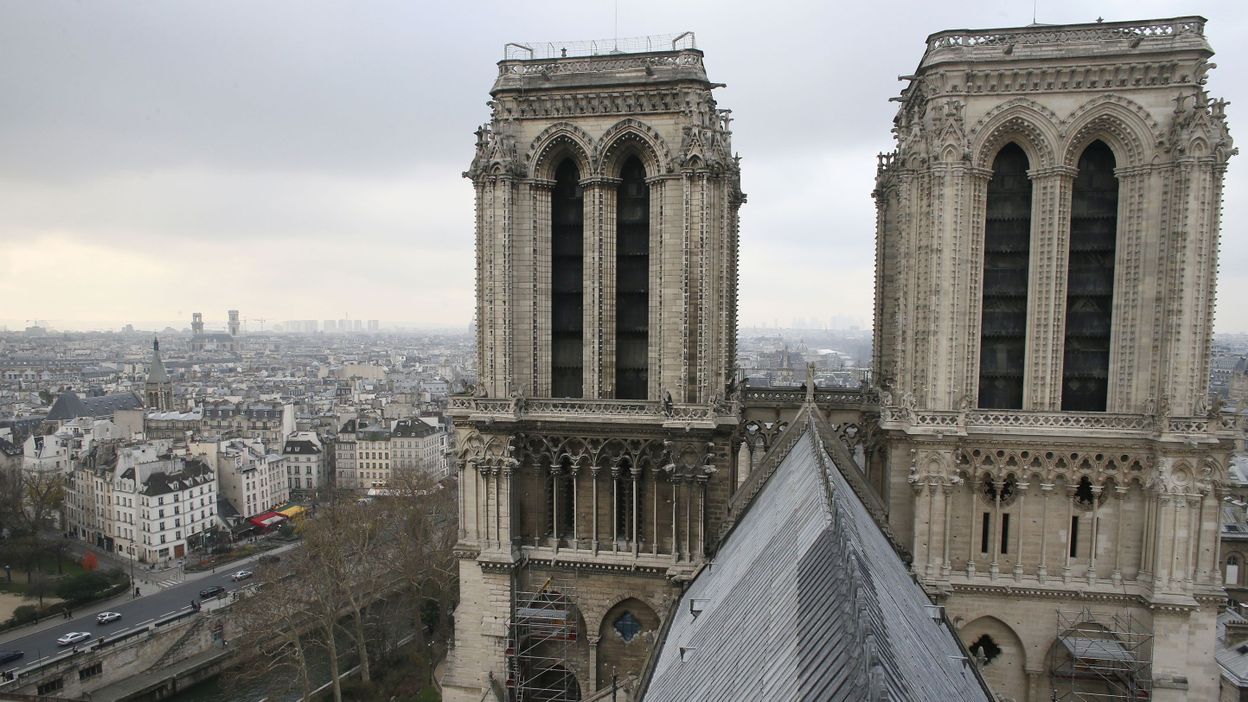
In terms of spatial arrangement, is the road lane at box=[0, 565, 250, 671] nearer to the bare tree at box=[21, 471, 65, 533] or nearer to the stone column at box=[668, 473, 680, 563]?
the bare tree at box=[21, 471, 65, 533]

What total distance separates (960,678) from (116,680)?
178ft

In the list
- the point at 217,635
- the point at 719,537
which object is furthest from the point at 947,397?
the point at 217,635

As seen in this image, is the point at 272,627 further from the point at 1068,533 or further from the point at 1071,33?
the point at 1071,33

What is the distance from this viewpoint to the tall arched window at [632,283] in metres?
29.2

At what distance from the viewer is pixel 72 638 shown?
53.3 meters

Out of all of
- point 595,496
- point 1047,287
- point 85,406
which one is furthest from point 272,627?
point 85,406

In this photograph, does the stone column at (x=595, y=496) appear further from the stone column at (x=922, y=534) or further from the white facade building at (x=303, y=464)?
the white facade building at (x=303, y=464)

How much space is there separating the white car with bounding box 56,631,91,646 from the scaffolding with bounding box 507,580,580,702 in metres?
41.3

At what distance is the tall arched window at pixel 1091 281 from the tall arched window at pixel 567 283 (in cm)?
1755

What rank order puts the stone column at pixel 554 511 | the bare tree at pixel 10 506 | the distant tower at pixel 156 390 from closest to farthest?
the stone column at pixel 554 511 < the bare tree at pixel 10 506 < the distant tower at pixel 156 390

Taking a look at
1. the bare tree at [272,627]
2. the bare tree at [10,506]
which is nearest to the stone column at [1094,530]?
the bare tree at [272,627]

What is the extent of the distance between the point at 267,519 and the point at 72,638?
1297 inches

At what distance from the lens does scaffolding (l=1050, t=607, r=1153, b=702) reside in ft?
87.5

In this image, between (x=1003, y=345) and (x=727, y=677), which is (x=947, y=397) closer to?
(x=1003, y=345)
